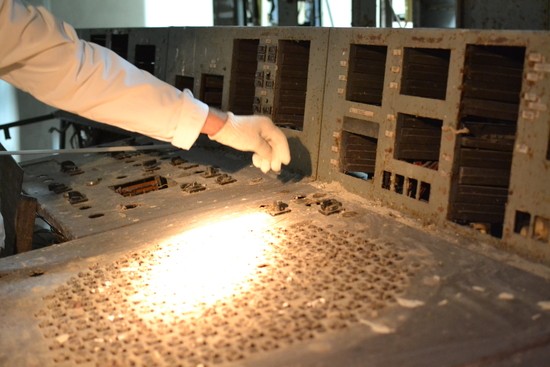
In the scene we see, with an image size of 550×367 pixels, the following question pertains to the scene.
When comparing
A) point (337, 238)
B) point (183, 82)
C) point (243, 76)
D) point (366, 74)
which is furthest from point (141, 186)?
point (337, 238)

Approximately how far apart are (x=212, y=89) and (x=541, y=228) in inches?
76.1

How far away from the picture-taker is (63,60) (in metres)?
1.94

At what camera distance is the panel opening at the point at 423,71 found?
2.13 metres

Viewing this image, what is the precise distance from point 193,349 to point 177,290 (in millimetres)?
314

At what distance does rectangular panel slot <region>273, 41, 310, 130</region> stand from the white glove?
0.44 meters

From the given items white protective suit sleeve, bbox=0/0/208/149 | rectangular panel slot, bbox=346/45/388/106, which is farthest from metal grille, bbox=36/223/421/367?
rectangular panel slot, bbox=346/45/388/106

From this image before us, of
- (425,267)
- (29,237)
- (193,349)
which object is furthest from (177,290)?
(29,237)

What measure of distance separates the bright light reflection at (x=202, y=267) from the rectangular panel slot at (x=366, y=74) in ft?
1.77

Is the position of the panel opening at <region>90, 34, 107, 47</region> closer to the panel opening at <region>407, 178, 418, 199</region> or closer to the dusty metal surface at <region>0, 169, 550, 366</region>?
the dusty metal surface at <region>0, 169, 550, 366</region>

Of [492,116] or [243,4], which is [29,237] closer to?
[492,116]

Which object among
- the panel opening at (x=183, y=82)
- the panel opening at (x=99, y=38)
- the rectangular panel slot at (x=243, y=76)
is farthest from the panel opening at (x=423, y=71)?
the panel opening at (x=99, y=38)

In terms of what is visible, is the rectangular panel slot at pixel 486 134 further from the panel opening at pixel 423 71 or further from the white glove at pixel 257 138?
the white glove at pixel 257 138

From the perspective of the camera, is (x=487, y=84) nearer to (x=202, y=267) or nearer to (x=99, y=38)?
(x=202, y=267)

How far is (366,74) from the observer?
7.86ft
